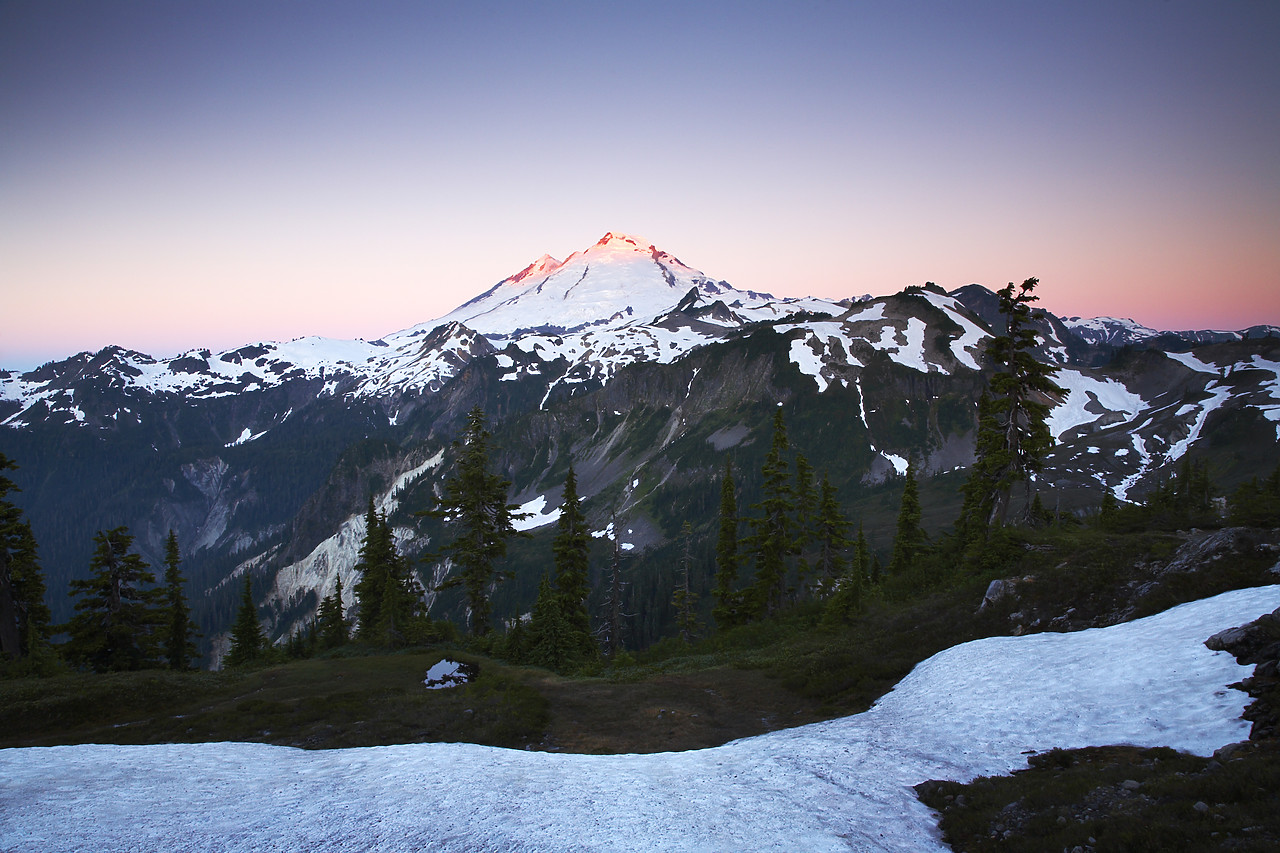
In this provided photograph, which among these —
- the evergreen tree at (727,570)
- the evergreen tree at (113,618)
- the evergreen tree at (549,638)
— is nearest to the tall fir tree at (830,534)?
the evergreen tree at (727,570)

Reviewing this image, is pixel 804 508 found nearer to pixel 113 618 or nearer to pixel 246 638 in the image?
pixel 246 638

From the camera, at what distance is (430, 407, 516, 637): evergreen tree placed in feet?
126

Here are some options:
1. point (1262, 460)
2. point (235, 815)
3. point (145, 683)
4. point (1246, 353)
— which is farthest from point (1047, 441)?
point (1246, 353)

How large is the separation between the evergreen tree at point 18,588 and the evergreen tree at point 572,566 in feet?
88.0

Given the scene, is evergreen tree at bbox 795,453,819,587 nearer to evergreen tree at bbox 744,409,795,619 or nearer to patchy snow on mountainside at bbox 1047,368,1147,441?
evergreen tree at bbox 744,409,795,619

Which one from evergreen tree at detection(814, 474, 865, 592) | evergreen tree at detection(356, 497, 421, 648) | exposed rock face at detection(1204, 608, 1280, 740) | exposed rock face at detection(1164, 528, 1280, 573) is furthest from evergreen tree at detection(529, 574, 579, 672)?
exposed rock face at detection(1204, 608, 1280, 740)

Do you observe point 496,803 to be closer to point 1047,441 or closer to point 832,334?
point 1047,441

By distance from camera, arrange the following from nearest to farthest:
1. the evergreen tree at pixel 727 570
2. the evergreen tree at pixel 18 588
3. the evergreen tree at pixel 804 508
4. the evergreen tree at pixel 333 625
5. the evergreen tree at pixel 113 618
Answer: the evergreen tree at pixel 18 588, the evergreen tree at pixel 113 618, the evergreen tree at pixel 804 508, the evergreen tree at pixel 727 570, the evergreen tree at pixel 333 625

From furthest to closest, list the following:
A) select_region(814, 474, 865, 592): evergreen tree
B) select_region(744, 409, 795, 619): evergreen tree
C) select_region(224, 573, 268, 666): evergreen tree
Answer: select_region(224, 573, 268, 666): evergreen tree, select_region(814, 474, 865, 592): evergreen tree, select_region(744, 409, 795, 619): evergreen tree

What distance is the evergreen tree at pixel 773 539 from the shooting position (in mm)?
42688

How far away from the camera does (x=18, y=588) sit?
36406 mm

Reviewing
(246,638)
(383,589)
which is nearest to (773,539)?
(383,589)

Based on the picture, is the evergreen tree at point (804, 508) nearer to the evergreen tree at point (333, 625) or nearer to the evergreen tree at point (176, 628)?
the evergreen tree at point (333, 625)

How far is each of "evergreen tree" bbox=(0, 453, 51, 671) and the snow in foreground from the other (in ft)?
95.3
